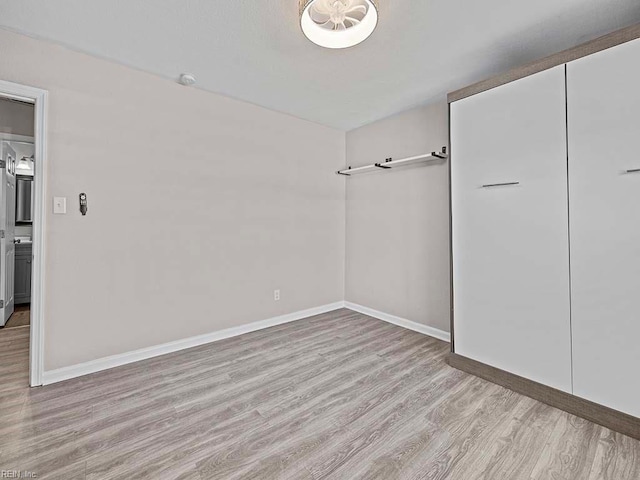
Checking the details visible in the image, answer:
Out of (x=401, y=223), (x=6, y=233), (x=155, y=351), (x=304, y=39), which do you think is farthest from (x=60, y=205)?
(x=401, y=223)

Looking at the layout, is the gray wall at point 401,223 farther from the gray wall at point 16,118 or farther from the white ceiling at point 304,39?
the gray wall at point 16,118

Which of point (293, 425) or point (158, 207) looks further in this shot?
point (158, 207)

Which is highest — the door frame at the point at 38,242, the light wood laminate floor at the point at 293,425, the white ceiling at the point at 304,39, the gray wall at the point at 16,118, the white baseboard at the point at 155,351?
the white ceiling at the point at 304,39

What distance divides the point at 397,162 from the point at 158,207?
2495 millimetres

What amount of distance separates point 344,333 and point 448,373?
1149 millimetres

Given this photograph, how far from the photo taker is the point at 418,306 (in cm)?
334

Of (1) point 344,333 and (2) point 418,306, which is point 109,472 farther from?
(2) point 418,306

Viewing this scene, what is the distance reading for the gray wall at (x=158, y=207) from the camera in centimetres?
225

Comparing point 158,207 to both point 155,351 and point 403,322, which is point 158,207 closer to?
point 155,351

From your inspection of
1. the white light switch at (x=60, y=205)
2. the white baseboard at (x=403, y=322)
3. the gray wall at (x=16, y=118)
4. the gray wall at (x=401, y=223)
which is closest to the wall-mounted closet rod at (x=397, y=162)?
the gray wall at (x=401, y=223)

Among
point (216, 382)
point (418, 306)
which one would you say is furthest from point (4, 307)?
point (418, 306)

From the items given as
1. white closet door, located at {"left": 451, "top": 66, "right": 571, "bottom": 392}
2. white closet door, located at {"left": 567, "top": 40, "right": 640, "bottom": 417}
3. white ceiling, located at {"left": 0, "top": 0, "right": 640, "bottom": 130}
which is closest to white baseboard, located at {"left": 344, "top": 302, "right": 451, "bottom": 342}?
white closet door, located at {"left": 451, "top": 66, "right": 571, "bottom": 392}

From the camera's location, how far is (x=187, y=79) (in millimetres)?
2650

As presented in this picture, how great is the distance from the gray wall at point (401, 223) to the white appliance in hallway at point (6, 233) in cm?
409
